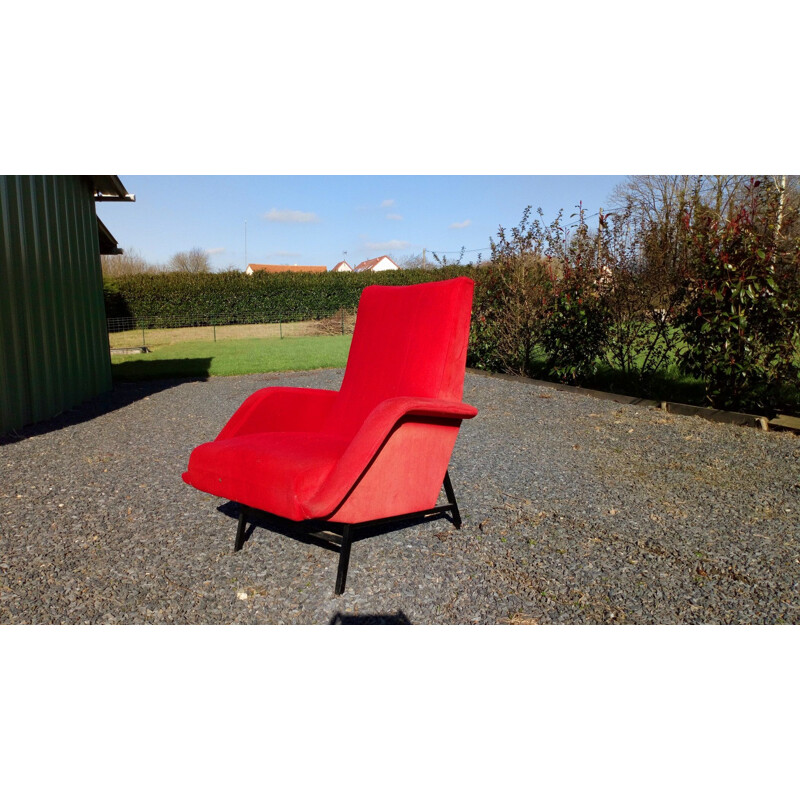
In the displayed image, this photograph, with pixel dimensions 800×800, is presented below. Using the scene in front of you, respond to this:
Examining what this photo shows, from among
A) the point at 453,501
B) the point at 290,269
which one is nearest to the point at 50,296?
the point at 453,501

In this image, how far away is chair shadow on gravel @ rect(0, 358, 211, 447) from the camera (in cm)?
599

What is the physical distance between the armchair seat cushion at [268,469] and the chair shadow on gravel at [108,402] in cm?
359

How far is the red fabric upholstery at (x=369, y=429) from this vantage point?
2432 mm

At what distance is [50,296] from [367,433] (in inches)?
241

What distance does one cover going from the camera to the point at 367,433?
2387mm

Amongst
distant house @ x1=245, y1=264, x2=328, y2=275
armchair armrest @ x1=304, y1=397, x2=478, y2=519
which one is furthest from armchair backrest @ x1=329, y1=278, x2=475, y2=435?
distant house @ x1=245, y1=264, x2=328, y2=275

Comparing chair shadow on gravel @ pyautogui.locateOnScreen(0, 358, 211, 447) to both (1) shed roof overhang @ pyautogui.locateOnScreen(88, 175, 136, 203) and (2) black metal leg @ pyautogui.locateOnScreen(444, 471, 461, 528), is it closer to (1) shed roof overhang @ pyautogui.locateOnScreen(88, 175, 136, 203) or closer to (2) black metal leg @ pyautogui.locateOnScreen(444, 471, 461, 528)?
(1) shed roof overhang @ pyautogui.locateOnScreen(88, 175, 136, 203)

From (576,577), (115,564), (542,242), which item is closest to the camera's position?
(576,577)

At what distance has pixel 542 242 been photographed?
840 centimetres

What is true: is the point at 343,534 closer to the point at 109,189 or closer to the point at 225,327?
the point at 109,189

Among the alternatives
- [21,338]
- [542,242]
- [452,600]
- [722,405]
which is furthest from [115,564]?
[542,242]

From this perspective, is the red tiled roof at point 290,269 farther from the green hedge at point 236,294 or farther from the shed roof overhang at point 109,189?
the shed roof overhang at point 109,189
